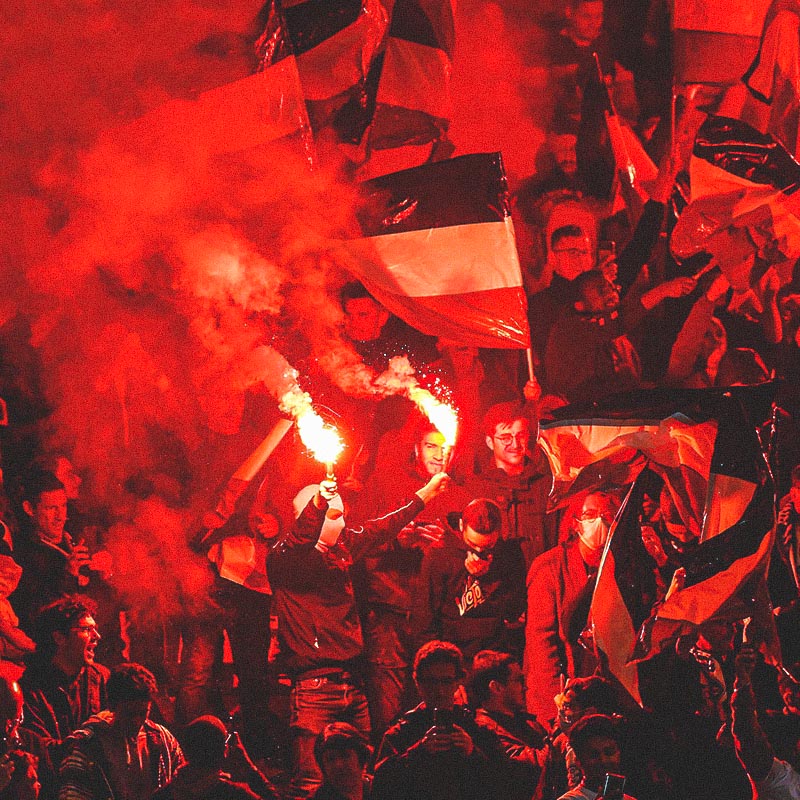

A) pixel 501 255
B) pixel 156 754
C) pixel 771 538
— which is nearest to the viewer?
pixel 156 754

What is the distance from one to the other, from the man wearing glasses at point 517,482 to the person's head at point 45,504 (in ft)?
7.50

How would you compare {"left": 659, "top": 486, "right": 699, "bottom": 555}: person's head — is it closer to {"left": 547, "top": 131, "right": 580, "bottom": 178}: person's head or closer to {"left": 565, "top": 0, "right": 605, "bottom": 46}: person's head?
{"left": 547, "top": 131, "right": 580, "bottom": 178}: person's head

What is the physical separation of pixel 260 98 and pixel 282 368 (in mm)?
1607

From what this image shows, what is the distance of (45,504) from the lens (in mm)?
6164

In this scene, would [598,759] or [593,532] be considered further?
[593,532]

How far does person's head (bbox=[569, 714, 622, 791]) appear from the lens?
556 cm

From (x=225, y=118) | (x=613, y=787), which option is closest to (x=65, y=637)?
(x=613, y=787)

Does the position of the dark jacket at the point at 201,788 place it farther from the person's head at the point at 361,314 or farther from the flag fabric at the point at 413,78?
the flag fabric at the point at 413,78

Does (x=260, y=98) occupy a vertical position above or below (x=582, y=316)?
above

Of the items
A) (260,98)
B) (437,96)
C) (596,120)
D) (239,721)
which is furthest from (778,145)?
(239,721)

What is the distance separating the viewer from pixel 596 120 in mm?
6984

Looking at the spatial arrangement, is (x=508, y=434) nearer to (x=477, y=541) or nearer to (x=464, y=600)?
(x=477, y=541)

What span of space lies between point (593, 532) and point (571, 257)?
167 centimetres

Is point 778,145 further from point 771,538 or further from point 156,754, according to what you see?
point 156,754
